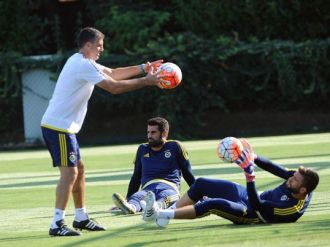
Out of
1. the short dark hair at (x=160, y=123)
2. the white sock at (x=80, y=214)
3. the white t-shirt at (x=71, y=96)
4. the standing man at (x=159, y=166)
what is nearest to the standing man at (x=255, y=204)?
the white sock at (x=80, y=214)

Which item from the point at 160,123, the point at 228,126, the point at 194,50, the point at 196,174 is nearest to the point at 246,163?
the point at 160,123

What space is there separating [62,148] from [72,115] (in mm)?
373

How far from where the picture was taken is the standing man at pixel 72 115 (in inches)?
355

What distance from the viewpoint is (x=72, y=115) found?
9.17 metres

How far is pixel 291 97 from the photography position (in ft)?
89.4

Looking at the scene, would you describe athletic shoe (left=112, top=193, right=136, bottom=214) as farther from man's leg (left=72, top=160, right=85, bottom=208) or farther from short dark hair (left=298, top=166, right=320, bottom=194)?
short dark hair (left=298, top=166, right=320, bottom=194)

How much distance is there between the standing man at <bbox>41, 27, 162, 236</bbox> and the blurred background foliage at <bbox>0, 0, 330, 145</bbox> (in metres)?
17.1

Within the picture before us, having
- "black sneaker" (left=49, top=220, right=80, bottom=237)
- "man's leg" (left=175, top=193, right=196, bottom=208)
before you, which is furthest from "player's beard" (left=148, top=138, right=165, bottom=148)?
"black sneaker" (left=49, top=220, right=80, bottom=237)

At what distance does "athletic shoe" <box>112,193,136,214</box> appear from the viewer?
405 inches

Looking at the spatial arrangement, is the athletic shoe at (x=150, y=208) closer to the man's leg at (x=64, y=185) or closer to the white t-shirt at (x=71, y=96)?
the man's leg at (x=64, y=185)

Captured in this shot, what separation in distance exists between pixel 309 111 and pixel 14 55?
9620 millimetres

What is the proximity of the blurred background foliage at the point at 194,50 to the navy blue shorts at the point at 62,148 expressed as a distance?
1725cm

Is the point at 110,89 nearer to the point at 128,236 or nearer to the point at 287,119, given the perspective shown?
the point at 128,236

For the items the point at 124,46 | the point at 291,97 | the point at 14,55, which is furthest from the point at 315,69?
the point at 14,55
